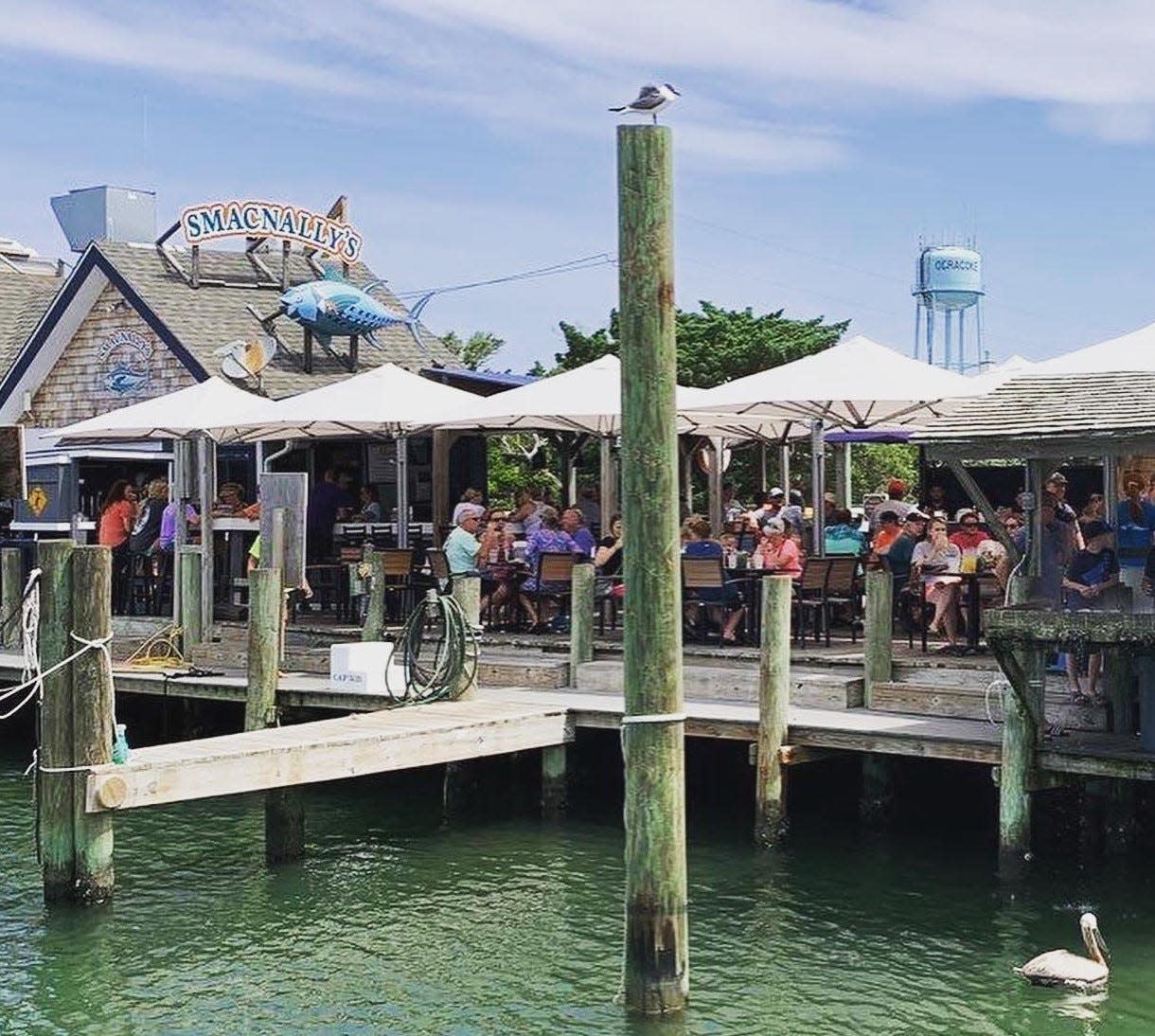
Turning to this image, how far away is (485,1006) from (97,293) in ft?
60.9

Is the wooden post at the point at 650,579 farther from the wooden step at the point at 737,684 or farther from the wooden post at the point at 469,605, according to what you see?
the wooden post at the point at 469,605

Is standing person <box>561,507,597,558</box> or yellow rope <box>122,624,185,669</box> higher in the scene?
standing person <box>561,507,597,558</box>

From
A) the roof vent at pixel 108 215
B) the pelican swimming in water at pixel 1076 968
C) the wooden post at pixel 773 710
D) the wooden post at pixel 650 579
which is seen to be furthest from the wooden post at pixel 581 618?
the roof vent at pixel 108 215

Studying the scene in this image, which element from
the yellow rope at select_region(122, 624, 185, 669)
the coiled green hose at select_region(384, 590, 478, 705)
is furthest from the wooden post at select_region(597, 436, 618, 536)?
the yellow rope at select_region(122, 624, 185, 669)

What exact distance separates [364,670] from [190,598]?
3.76 meters

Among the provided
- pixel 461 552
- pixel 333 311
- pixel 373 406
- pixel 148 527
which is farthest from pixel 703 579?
pixel 333 311

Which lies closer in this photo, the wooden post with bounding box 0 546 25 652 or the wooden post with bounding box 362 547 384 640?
the wooden post with bounding box 362 547 384 640

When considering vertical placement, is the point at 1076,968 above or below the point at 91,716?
below

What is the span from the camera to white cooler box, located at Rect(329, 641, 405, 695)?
16.4 metres

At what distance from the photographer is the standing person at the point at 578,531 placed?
18500mm

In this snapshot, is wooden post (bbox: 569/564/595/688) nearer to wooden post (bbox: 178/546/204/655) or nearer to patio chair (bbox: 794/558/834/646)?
patio chair (bbox: 794/558/834/646)

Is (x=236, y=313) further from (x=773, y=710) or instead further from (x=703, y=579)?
(x=773, y=710)

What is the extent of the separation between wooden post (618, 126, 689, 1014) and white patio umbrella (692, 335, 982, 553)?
271 inches

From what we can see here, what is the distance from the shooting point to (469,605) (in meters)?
15.9
